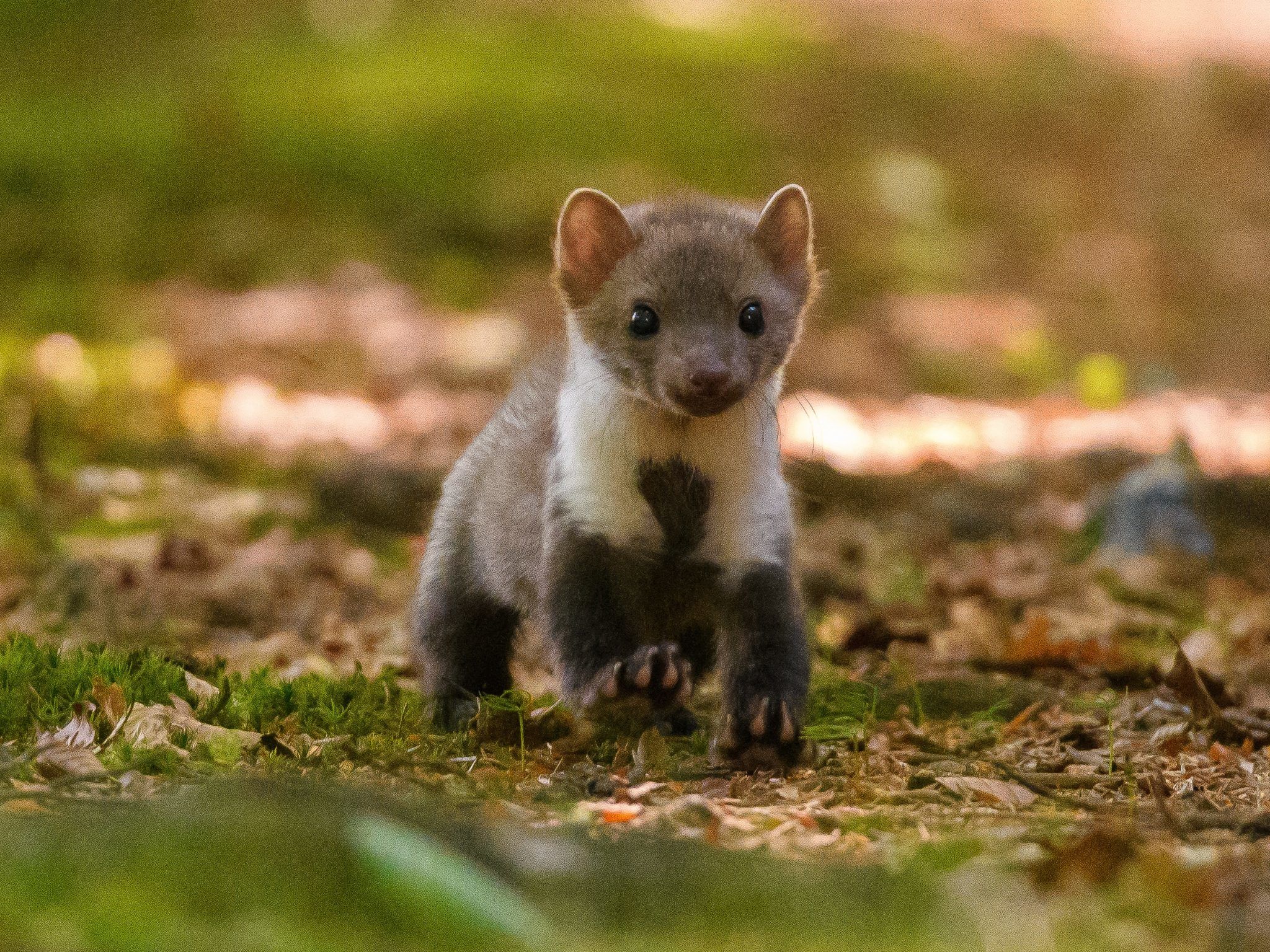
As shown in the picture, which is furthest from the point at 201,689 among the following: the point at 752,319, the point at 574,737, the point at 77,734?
the point at 752,319

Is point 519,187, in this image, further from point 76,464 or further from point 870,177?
point 76,464

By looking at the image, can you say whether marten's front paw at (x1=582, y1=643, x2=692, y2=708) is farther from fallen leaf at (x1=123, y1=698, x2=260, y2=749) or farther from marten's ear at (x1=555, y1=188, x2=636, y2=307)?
marten's ear at (x1=555, y1=188, x2=636, y2=307)

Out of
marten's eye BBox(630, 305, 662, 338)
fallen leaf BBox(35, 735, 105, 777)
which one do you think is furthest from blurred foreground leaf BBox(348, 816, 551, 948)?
marten's eye BBox(630, 305, 662, 338)

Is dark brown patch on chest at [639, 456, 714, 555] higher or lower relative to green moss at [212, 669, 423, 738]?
higher

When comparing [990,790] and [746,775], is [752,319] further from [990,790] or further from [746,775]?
[990,790]

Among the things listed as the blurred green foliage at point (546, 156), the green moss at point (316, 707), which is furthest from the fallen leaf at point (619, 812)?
the blurred green foliage at point (546, 156)
